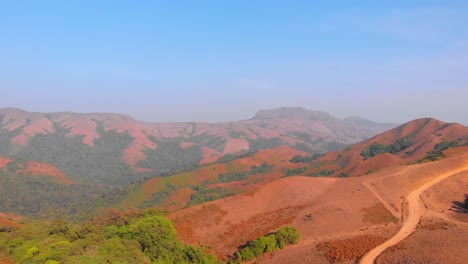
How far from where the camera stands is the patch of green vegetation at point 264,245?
126 feet

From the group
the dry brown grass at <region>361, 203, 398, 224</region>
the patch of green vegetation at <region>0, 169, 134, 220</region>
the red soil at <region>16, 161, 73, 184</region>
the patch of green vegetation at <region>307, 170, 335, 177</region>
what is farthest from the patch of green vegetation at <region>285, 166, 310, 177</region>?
the red soil at <region>16, 161, 73, 184</region>

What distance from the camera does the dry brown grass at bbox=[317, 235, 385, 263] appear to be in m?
33.6

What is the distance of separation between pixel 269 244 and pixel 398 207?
18.8 m

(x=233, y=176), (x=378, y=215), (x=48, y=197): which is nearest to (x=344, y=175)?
(x=378, y=215)

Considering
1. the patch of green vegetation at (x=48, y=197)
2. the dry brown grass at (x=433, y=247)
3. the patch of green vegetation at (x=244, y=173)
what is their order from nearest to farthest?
1. the dry brown grass at (x=433, y=247)
2. the patch of green vegetation at (x=48, y=197)
3. the patch of green vegetation at (x=244, y=173)

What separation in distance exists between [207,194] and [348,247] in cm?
7682

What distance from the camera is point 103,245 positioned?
32.9m

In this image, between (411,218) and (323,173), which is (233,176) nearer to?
(323,173)

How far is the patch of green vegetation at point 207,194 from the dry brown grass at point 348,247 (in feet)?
213

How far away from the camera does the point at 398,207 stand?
47000mm

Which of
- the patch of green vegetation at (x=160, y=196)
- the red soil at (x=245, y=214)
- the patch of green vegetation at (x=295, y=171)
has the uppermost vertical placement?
the red soil at (x=245, y=214)

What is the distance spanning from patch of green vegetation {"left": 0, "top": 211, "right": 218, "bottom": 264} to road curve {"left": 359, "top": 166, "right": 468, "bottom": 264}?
14.9 m

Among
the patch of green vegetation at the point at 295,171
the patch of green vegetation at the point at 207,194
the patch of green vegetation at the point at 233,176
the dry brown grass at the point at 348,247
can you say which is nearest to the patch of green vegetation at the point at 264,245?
the dry brown grass at the point at 348,247

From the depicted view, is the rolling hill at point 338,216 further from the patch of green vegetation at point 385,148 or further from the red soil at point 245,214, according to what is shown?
the patch of green vegetation at point 385,148
